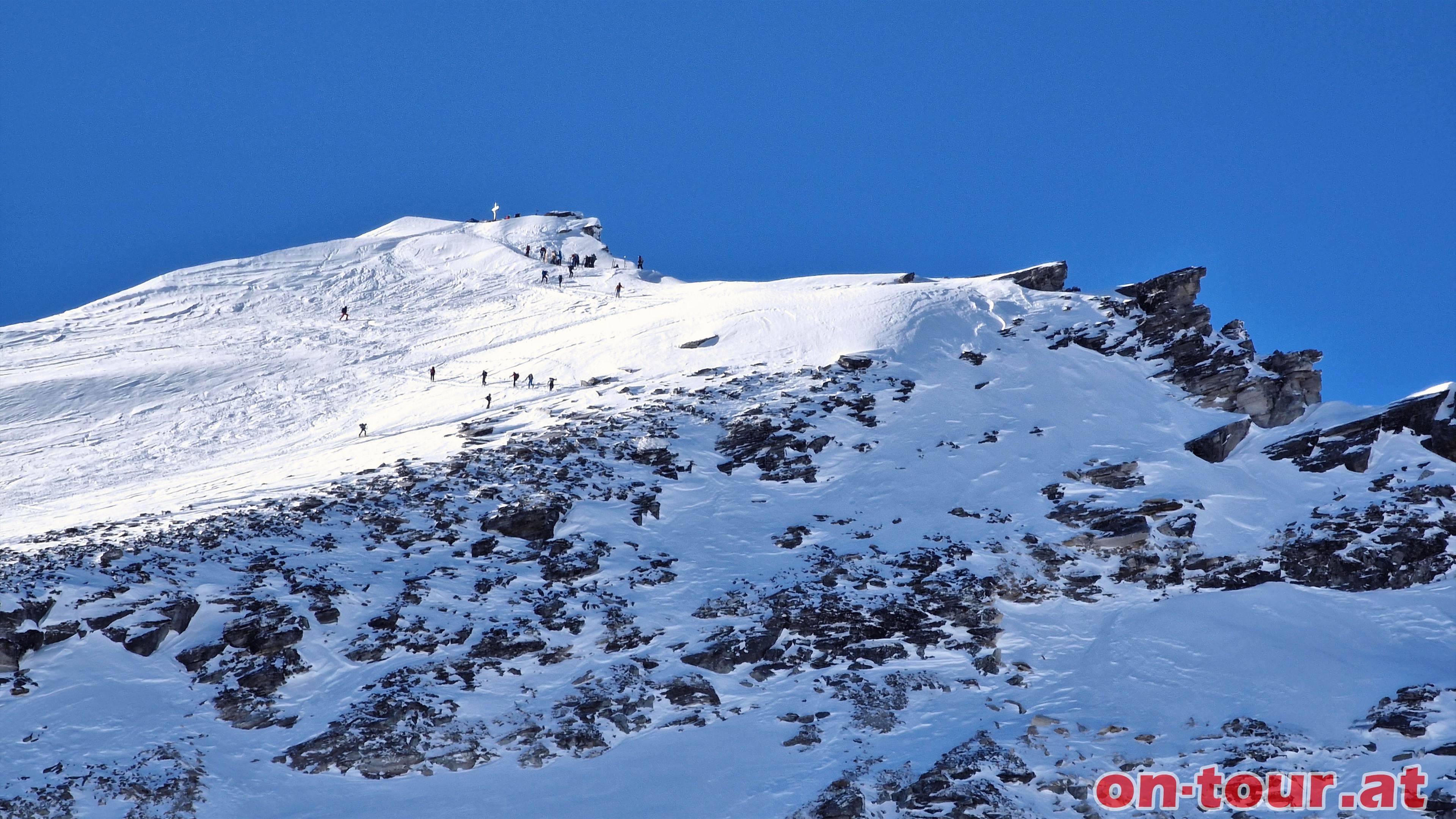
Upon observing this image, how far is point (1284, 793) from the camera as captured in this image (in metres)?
22.6

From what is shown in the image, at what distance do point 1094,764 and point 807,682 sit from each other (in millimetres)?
6586

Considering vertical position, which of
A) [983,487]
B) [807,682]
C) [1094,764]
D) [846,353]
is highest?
[846,353]

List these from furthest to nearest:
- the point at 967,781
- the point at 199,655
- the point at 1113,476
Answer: the point at 1113,476, the point at 199,655, the point at 967,781

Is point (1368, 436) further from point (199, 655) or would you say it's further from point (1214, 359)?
point (199, 655)

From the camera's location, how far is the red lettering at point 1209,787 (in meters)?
22.4

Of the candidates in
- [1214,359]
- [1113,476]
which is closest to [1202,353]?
[1214,359]

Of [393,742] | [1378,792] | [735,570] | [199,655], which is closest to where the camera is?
[1378,792]

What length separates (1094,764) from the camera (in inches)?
926

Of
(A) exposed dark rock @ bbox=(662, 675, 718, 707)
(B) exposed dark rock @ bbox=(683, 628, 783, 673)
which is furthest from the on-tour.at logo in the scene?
(A) exposed dark rock @ bbox=(662, 675, 718, 707)

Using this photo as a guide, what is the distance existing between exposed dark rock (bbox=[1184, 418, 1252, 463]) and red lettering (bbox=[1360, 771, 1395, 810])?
15462 mm

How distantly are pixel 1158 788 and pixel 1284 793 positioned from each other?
2504 mm

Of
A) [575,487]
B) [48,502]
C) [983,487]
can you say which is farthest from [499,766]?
[48,502]

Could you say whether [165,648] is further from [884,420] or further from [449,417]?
[884,420]

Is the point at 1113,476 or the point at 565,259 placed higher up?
the point at 565,259
